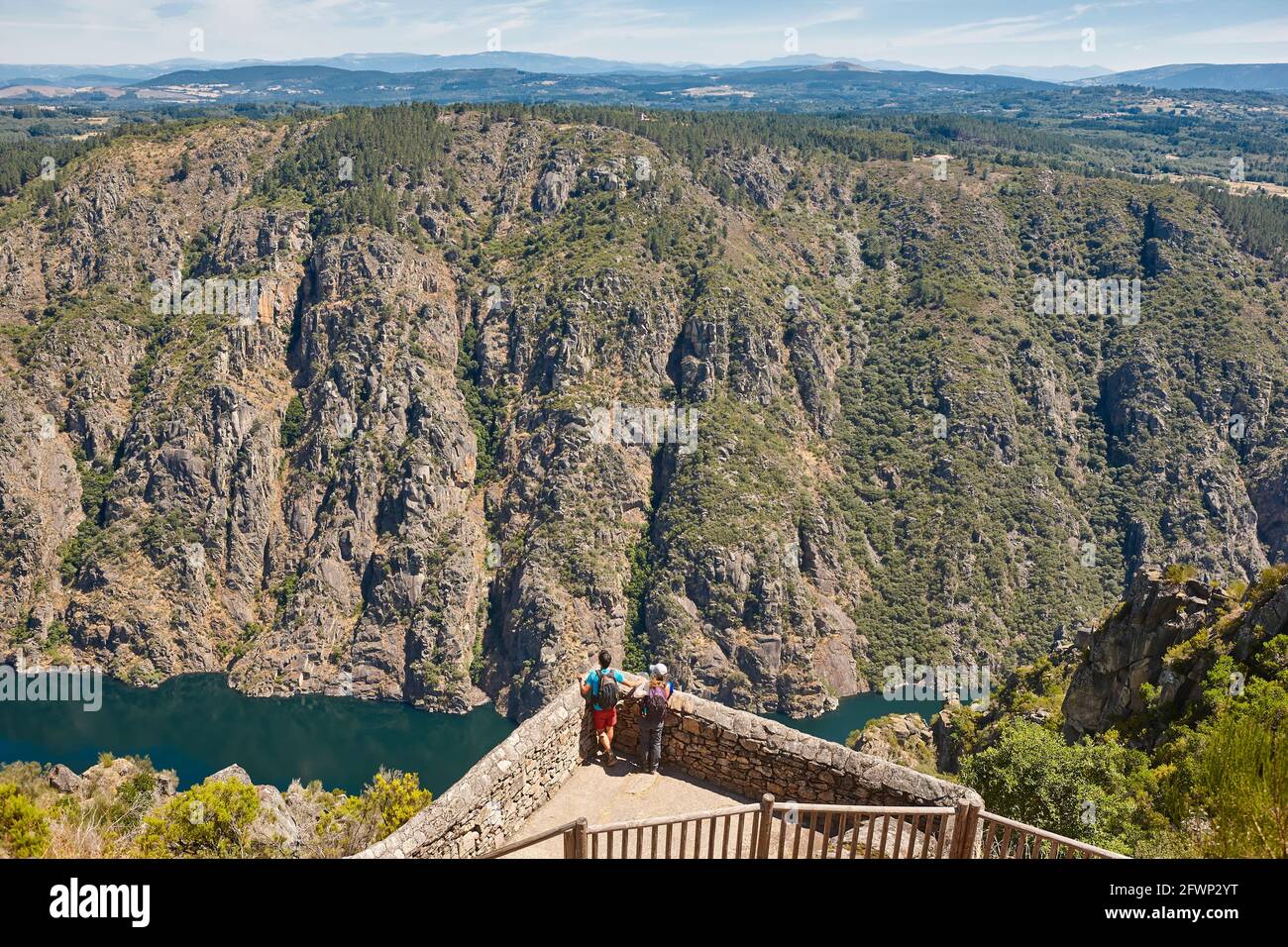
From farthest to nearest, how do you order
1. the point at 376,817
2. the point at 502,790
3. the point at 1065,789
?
the point at 376,817 → the point at 1065,789 → the point at 502,790

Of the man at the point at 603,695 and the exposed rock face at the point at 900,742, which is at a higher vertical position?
the man at the point at 603,695

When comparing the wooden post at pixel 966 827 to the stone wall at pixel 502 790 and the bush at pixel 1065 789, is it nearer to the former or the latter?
the stone wall at pixel 502 790

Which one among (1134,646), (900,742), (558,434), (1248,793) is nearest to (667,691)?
(1248,793)

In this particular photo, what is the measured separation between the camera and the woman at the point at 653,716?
59.6 feet

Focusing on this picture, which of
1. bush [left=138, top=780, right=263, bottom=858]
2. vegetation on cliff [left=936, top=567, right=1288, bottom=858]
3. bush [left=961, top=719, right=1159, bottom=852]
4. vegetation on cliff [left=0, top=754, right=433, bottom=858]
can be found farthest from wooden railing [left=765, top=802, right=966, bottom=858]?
bush [left=138, top=780, right=263, bottom=858]

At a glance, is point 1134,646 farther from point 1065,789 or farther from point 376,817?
point 376,817

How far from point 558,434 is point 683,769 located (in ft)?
390

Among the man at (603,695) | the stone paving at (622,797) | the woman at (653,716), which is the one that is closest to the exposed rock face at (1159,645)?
the stone paving at (622,797)

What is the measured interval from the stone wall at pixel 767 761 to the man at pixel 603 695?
0.60 meters

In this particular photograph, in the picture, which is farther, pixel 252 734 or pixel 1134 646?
pixel 252 734

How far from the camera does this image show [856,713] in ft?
399

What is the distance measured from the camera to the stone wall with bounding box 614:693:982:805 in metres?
17.2

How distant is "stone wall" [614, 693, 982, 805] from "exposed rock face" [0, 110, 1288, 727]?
106 meters

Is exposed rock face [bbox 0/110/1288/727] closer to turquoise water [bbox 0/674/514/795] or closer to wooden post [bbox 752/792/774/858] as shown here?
turquoise water [bbox 0/674/514/795]
